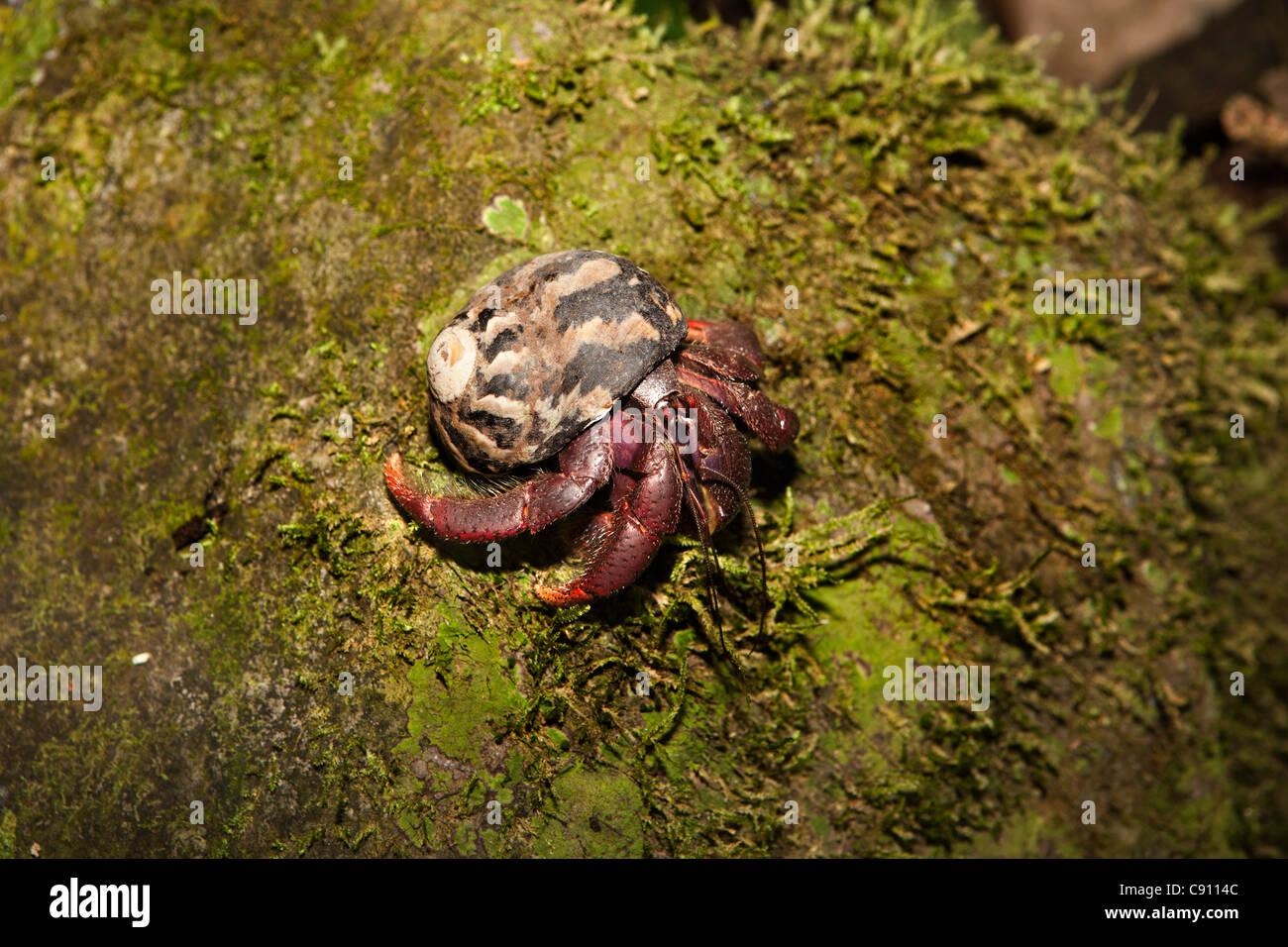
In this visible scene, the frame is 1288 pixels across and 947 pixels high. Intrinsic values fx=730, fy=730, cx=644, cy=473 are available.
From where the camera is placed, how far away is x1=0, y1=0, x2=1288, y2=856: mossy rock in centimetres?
281

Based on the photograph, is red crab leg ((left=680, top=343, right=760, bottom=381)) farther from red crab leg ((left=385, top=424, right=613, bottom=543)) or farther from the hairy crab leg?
red crab leg ((left=385, top=424, right=613, bottom=543))

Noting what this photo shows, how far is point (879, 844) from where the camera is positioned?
10.3 ft

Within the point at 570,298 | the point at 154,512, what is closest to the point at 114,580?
the point at 154,512

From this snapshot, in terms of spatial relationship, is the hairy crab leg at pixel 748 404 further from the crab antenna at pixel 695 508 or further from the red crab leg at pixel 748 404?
the crab antenna at pixel 695 508

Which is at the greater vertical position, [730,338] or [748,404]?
[730,338]

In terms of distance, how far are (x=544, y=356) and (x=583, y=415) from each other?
23 centimetres

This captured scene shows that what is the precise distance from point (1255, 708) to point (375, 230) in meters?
5.32

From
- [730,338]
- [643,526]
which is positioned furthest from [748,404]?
[643,526]

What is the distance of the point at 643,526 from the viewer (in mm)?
2471

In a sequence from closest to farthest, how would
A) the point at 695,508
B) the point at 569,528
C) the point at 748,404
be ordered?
the point at 695,508 < the point at 748,404 < the point at 569,528

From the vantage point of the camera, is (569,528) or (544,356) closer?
(544,356)

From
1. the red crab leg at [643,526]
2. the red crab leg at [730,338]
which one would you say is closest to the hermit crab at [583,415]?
the red crab leg at [643,526]

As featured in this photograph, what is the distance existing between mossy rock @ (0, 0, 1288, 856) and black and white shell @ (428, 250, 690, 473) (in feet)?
1.68

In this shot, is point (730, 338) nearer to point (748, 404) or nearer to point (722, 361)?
point (722, 361)
